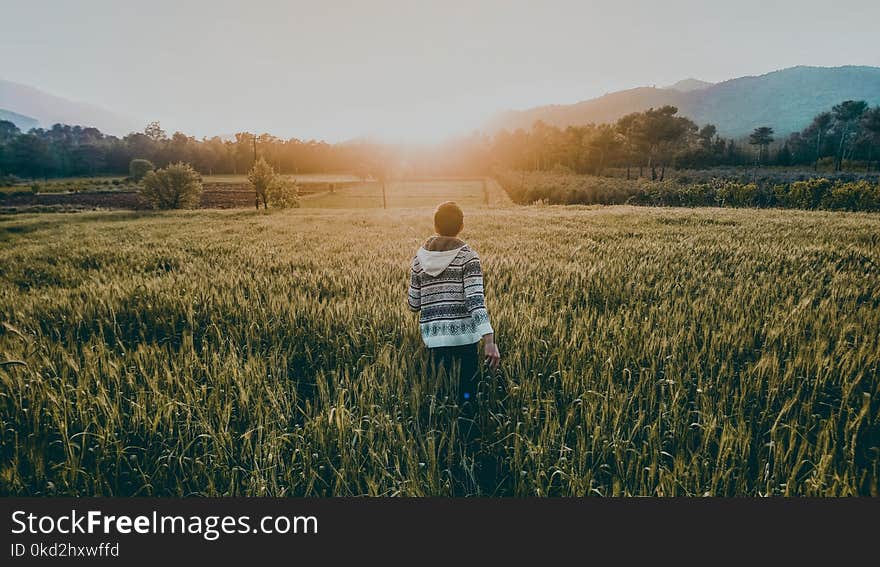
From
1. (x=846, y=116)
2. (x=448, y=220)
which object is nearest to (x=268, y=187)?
(x=448, y=220)

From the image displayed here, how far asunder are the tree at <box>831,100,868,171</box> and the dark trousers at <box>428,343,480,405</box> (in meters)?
73.4

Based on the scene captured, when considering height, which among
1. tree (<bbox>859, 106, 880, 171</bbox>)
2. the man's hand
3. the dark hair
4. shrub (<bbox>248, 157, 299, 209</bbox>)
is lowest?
the man's hand

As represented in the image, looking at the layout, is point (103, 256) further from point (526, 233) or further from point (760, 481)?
point (760, 481)

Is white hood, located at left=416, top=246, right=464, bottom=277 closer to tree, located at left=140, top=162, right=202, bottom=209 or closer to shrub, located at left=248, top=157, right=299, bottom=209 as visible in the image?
shrub, located at left=248, top=157, right=299, bottom=209

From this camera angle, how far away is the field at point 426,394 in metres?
2.38

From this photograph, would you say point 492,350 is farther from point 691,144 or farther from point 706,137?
point 706,137

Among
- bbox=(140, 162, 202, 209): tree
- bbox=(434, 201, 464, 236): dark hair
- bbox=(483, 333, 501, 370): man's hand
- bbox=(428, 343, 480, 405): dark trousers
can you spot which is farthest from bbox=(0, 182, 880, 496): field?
bbox=(140, 162, 202, 209): tree

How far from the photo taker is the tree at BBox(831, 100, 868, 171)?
56031 millimetres

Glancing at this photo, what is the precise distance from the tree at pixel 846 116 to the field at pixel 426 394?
7145 cm

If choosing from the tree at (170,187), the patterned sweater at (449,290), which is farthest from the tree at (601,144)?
the patterned sweater at (449,290)

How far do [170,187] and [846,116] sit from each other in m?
88.9

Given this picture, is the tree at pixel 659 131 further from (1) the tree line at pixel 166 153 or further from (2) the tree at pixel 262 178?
(2) the tree at pixel 262 178

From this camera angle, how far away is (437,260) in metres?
3.18

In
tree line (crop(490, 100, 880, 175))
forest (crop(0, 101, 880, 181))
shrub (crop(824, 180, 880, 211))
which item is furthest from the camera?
forest (crop(0, 101, 880, 181))
